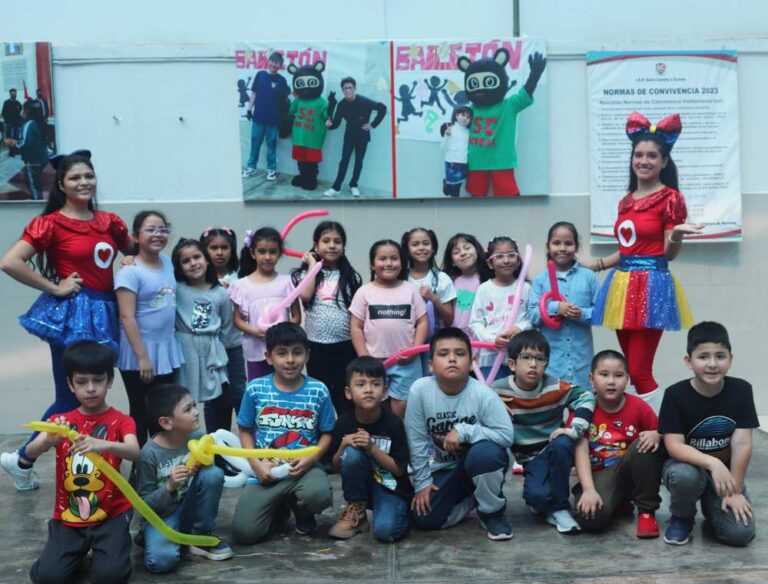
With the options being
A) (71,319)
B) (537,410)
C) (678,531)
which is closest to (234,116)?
(71,319)

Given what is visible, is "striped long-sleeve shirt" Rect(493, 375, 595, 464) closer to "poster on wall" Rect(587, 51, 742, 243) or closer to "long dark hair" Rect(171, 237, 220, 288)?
"long dark hair" Rect(171, 237, 220, 288)

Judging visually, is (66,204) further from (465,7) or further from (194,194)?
(465,7)

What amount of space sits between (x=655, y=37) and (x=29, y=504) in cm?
469

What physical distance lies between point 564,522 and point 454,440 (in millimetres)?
578

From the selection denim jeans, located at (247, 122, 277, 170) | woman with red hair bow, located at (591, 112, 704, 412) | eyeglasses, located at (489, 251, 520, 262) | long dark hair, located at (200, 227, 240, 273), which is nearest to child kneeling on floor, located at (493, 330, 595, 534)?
woman with red hair bow, located at (591, 112, 704, 412)

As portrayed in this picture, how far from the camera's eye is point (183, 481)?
3.67 m

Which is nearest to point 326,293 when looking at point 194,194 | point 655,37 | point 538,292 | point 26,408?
point 538,292

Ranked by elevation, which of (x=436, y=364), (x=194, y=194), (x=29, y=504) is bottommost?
(x=29, y=504)

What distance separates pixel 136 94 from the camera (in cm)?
612

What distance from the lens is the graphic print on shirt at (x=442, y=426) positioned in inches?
158

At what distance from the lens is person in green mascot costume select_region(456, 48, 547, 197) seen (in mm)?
6086

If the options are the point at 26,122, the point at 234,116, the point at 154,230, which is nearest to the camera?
the point at 154,230

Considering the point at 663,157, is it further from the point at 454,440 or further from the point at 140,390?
the point at 140,390

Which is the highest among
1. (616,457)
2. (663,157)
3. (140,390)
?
(663,157)
